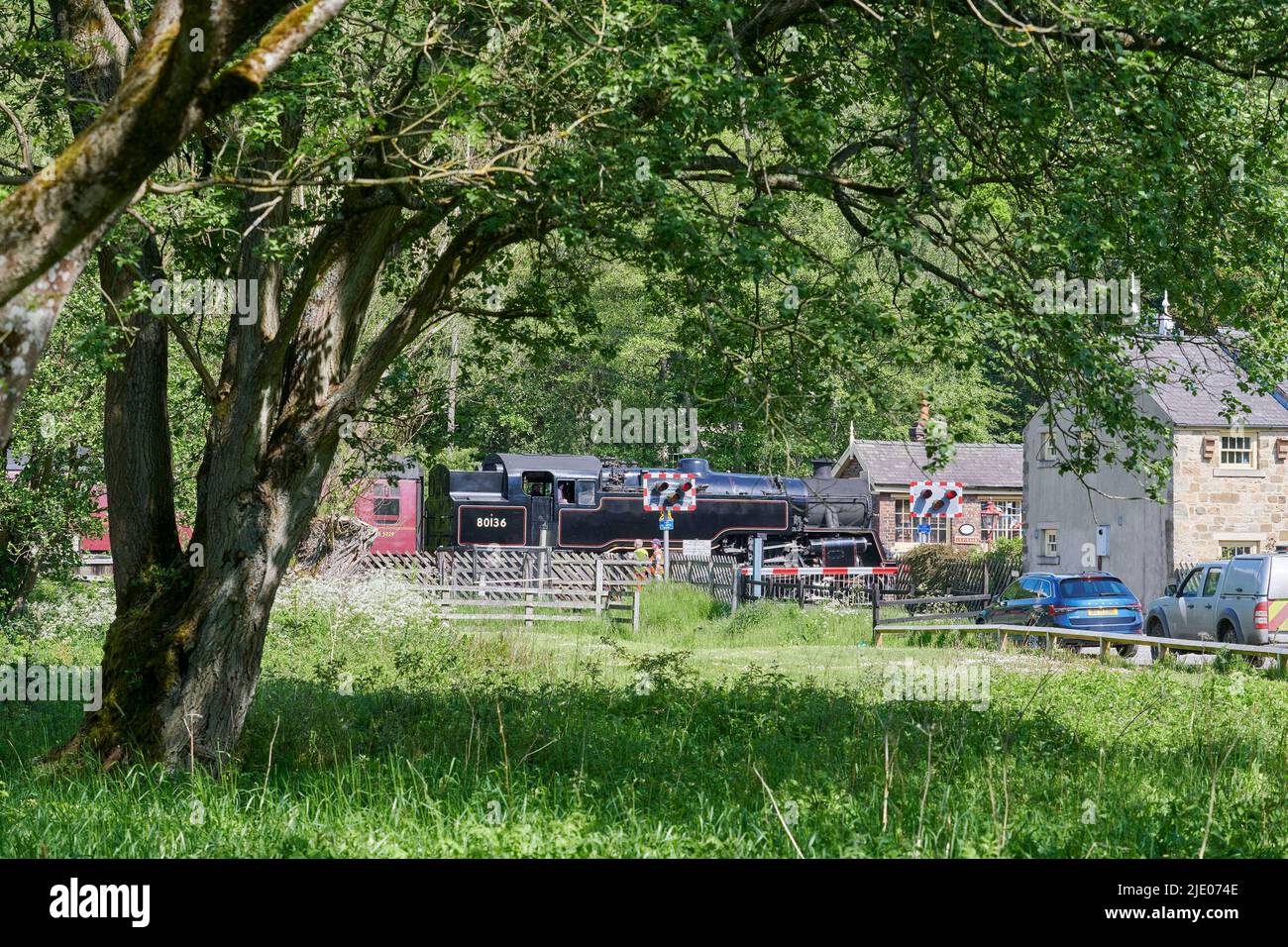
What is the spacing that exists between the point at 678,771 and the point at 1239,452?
86.2 ft

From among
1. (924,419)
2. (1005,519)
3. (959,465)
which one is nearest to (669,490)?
(959,465)

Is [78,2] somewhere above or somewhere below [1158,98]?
above

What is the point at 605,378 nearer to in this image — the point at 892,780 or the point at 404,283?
the point at 404,283

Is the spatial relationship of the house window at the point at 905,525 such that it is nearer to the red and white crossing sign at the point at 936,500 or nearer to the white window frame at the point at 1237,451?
the white window frame at the point at 1237,451

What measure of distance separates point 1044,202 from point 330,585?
16535 millimetres

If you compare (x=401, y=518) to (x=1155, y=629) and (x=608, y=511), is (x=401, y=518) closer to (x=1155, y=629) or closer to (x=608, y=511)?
(x=608, y=511)

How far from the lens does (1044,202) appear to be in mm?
8734

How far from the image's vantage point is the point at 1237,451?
2977cm

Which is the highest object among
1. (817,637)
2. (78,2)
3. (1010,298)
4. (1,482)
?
(78,2)

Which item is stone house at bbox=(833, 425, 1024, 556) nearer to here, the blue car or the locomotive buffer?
the locomotive buffer

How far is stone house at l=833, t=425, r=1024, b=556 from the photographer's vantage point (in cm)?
4762

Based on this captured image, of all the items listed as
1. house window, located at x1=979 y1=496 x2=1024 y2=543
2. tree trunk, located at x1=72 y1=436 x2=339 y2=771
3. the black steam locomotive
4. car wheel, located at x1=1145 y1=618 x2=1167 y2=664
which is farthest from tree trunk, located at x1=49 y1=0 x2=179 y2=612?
house window, located at x1=979 y1=496 x2=1024 y2=543
